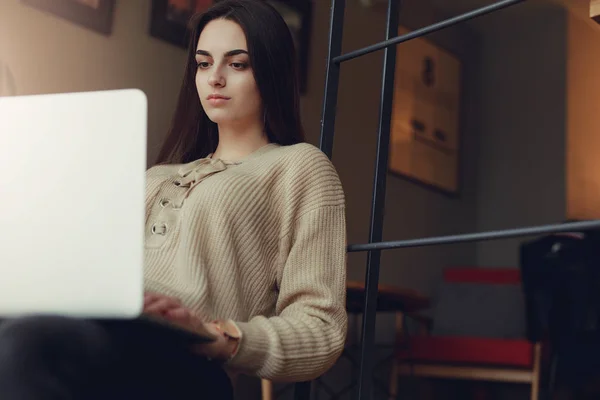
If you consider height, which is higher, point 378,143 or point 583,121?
point 583,121

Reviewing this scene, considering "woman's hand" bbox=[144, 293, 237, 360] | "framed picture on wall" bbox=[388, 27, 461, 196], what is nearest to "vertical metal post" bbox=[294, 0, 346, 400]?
"woman's hand" bbox=[144, 293, 237, 360]

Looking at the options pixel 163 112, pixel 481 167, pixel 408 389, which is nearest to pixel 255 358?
pixel 163 112

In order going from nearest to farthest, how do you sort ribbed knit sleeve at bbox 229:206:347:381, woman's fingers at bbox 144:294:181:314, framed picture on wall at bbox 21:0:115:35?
woman's fingers at bbox 144:294:181:314, ribbed knit sleeve at bbox 229:206:347:381, framed picture on wall at bbox 21:0:115:35

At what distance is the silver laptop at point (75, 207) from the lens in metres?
0.78

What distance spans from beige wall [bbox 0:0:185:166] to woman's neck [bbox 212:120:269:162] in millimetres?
1852

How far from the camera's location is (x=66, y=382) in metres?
0.76

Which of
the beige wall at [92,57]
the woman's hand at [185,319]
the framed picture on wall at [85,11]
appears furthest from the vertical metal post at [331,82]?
the framed picture on wall at [85,11]

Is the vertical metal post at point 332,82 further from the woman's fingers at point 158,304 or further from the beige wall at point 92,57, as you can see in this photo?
the beige wall at point 92,57

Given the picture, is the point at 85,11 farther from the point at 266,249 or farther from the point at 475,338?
the point at 266,249

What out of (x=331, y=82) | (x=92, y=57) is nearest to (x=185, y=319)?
(x=331, y=82)

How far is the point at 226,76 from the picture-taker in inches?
55.4

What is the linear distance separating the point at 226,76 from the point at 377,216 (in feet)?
1.25

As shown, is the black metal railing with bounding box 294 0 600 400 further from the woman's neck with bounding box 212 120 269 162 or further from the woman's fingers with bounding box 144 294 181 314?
the woman's fingers with bounding box 144 294 181 314

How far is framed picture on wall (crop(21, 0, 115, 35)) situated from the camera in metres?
3.22
